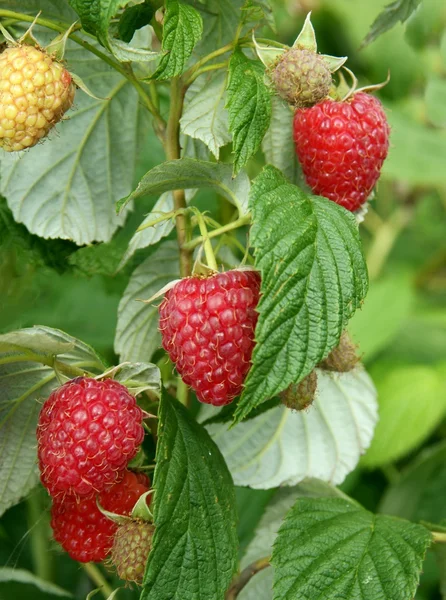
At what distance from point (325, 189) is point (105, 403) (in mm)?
299

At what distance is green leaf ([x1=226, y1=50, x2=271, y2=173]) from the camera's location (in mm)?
760

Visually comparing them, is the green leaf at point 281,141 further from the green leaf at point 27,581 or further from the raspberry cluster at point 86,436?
the green leaf at point 27,581

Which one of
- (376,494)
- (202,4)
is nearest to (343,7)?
(376,494)

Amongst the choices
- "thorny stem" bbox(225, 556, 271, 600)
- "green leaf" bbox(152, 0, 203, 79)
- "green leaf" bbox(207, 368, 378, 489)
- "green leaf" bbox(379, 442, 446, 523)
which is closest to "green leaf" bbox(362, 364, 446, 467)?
"green leaf" bbox(379, 442, 446, 523)

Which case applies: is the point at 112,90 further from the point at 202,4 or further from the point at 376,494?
the point at 376,494

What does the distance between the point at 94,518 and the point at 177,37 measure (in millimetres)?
463

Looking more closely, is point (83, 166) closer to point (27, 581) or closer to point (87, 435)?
point (87, 435)

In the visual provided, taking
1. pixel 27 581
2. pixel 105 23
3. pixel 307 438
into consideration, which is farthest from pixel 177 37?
pixel 27 581

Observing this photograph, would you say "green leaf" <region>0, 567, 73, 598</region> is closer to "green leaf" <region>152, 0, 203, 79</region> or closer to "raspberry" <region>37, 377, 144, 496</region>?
"raspberry" <region>37, 377, 144, 496</region>

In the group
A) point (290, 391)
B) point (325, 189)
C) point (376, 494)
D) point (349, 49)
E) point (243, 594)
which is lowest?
point (376, 494)

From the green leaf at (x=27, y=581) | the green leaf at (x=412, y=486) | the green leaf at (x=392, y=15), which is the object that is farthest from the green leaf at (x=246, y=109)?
the green leaf at (x=412, y=486)

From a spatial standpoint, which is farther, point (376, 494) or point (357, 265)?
point (376, 494)

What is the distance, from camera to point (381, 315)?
5.48 ft

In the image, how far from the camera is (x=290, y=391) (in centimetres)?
80
